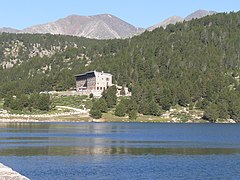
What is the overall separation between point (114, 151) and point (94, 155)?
9.06 meters

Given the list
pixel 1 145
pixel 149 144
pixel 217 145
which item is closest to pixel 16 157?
pixel 1 145

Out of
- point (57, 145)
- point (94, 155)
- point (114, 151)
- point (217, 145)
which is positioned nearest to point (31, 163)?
point (94, 155)

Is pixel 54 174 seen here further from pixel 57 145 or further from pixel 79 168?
pixel 57 145

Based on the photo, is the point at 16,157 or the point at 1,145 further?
the point at 1,145

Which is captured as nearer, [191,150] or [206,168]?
[206,168]

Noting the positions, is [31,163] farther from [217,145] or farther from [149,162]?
[217,145]

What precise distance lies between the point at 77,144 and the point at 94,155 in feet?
73.2

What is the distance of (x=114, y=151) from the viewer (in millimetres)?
97312

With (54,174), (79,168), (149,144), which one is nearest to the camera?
(54,174)

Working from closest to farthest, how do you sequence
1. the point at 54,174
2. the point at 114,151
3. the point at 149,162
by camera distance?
the point at 54,174
the point at 149,162
the point at 114,151

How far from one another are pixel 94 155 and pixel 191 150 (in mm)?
22212

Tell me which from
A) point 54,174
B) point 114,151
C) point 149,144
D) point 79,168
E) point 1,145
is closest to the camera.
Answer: point 54,174

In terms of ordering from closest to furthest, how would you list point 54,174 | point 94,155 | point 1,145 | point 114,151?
point 54,174
point 94,155
point 114,151
point 1,145

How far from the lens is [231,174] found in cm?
6944
